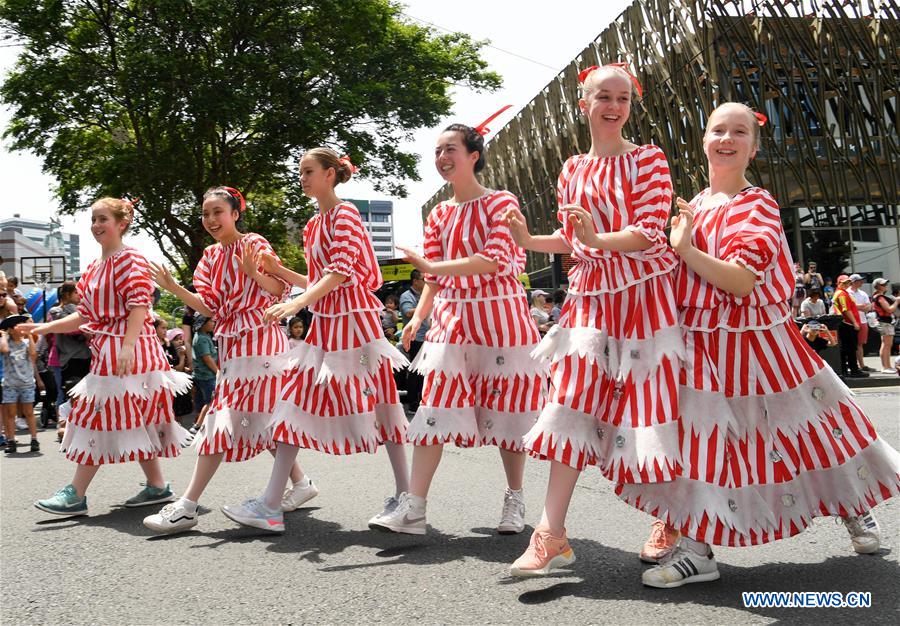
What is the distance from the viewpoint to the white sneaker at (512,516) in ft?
14.5

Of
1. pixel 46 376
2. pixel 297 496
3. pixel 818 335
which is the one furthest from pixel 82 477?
pixel 818 335

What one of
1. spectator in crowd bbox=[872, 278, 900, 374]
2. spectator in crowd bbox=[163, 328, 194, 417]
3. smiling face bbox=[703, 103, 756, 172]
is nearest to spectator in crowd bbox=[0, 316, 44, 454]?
spectator in crowd bbox=[163, 328, 194, 417]

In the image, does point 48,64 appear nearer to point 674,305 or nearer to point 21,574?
point 21,574

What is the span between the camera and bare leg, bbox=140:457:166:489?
18.5ft

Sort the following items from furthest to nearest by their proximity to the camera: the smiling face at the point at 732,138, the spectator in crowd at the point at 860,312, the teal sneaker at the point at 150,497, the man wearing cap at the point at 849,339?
the spectator in crowd at the point at 860,312 < the man wearing cap at the point at 849,339 < the teal sneaker at the point at 150,497 < the smiling face at the point at 732,138

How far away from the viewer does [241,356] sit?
5.02 metres

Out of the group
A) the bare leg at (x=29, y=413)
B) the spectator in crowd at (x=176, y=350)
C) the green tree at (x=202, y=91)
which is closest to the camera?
the bare leg at (x=29, y=413)

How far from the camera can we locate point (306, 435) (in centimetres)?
455

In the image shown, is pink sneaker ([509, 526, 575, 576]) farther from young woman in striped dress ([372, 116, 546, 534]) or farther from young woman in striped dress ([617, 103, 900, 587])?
young woman in striped dress ([372, 116, 546, 534])

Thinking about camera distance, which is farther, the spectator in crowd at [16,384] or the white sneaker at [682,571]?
the spectator in crowd at [16,384]

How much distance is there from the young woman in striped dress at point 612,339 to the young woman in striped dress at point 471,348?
69cm

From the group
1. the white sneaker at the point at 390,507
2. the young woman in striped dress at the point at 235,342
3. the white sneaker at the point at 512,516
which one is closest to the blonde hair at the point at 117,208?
the young woman in striped dress at the point at 235,342

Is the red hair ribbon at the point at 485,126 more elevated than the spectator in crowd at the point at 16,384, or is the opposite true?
the red hair ribbon at the point at 485,126

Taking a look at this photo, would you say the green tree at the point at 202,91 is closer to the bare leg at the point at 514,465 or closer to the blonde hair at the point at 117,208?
the blonde hair at the point at 117,208
